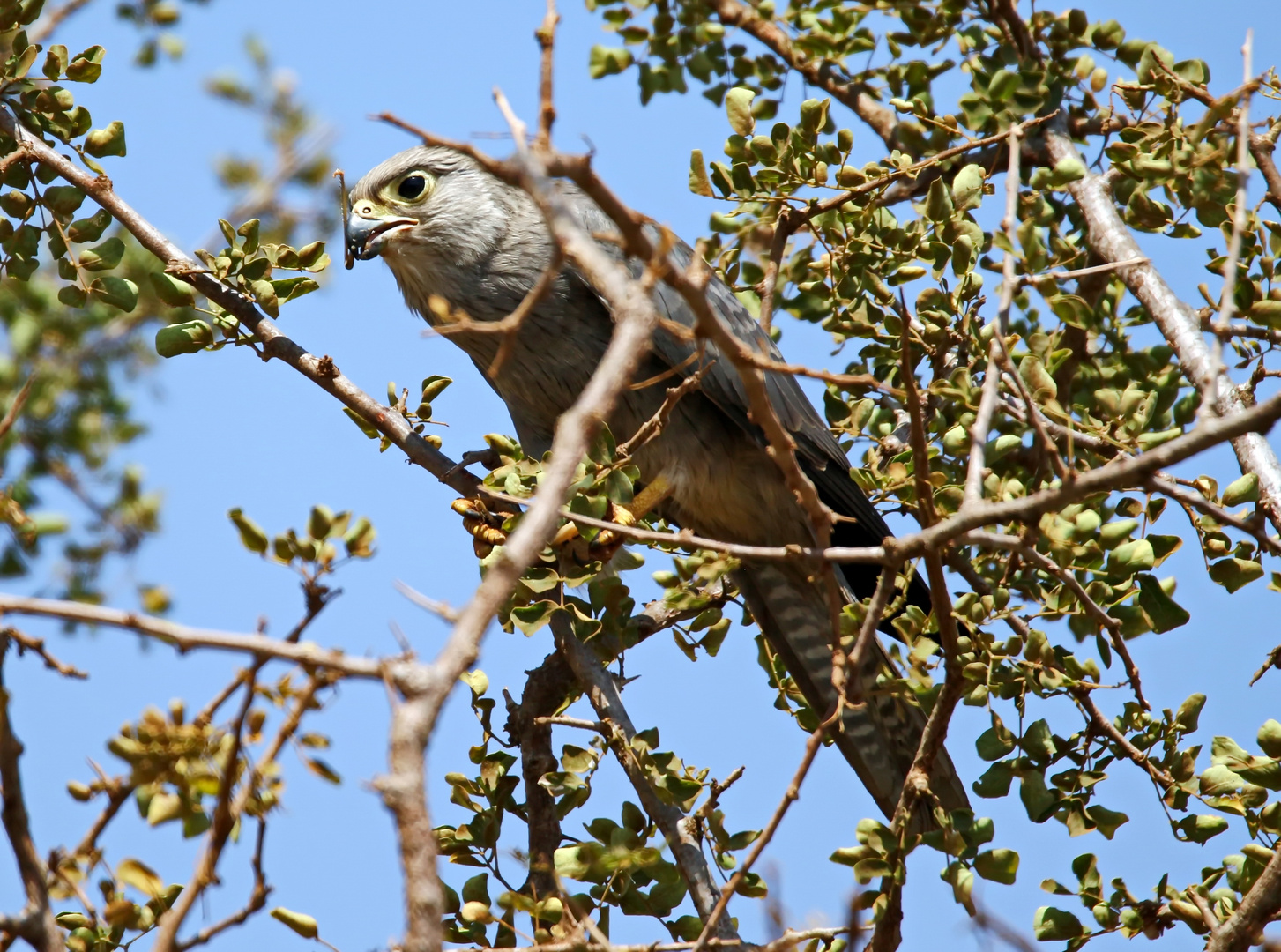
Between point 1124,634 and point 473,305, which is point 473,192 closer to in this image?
point 473,305

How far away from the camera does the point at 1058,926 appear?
264 cm

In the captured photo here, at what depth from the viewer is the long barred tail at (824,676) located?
3.82 meters

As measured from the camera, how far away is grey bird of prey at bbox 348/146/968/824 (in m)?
3.91

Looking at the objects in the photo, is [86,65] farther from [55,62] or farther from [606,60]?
[606,60]

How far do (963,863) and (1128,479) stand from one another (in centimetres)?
118

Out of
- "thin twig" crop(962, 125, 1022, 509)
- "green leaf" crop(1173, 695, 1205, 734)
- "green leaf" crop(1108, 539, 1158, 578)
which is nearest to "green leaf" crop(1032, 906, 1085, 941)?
"green leaf" crop(1173, 695, 1205, 734)

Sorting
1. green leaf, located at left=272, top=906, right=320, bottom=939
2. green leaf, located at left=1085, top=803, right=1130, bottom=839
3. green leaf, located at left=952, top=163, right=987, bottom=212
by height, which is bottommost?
green leaf, located at left=272, top=906, right=320, bottom=939

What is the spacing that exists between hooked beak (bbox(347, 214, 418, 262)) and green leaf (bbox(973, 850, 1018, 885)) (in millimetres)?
2920

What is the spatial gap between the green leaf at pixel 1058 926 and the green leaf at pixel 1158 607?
674mm

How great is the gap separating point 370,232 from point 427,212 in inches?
8.9

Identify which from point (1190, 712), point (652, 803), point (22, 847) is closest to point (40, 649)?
point (22, 847)

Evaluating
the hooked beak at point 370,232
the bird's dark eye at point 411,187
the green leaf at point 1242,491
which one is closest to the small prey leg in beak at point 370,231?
the hooked beak at point 370,232

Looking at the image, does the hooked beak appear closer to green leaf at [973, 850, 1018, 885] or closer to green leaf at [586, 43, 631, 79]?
green leaf at [586, 43, 631, 79]

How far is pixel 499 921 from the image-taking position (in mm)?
2340
